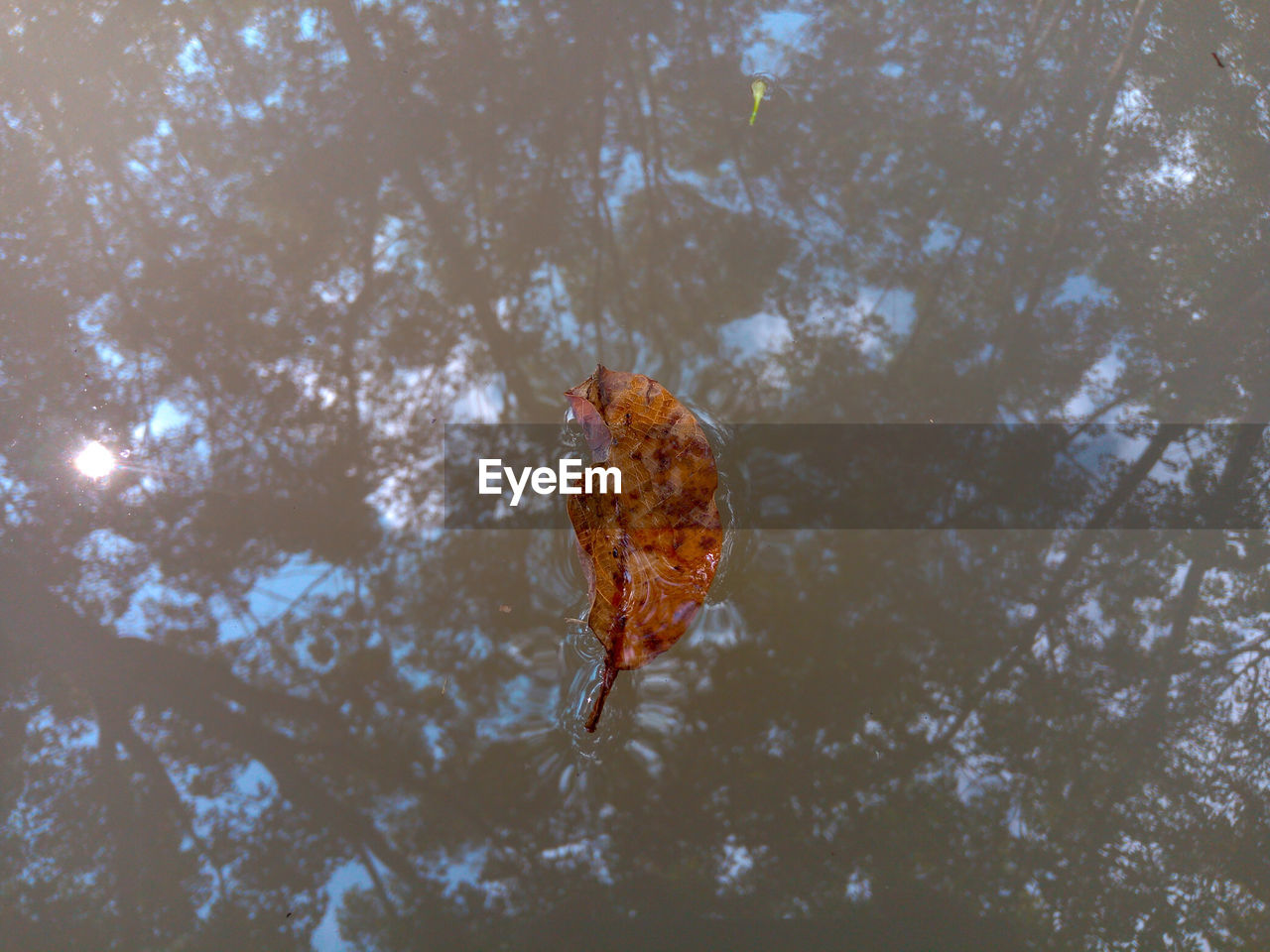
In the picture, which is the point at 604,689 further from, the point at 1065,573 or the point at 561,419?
the point at 1065,573

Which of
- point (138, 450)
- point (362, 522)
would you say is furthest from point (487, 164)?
point (138, 450)

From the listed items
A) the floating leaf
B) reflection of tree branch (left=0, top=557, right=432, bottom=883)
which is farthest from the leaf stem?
reflection of tree branch (left=0, top=557, right=432, bottom=883)

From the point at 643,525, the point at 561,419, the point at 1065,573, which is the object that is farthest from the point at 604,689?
the point at 1065,573

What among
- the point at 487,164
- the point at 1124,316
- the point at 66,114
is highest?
the point at 66,114

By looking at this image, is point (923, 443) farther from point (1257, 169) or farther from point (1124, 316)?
point (1257, 169)

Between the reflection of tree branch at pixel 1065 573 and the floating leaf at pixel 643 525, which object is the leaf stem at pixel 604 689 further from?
the reflection of tree branch at pixel 1065 573

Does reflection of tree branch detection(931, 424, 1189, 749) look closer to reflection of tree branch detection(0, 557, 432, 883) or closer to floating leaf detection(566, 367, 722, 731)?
floating leaf detection(566, 367, 722, 731)
